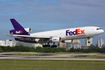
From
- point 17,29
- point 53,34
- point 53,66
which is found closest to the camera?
point 53,66

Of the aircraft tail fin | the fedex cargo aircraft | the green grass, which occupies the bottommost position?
the green grass

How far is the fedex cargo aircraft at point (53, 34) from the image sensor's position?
50531 mm

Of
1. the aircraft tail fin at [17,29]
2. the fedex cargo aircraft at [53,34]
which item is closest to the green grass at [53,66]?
the fedex cargo aircraft at [53,34]

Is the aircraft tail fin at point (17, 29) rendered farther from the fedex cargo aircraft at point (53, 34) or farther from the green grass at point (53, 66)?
the green grass at point (53, 66)

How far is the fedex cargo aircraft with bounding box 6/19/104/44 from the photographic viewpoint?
5053 centimetres

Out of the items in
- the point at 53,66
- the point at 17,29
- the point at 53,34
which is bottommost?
the point at 53,66

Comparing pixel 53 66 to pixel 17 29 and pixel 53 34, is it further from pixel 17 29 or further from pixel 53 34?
pixel 17 29

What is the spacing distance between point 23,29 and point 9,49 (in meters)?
57.3

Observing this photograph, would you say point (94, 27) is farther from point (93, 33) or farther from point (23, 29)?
point (23, 29)

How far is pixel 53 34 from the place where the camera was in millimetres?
55531

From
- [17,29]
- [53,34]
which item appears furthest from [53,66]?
[17,29]

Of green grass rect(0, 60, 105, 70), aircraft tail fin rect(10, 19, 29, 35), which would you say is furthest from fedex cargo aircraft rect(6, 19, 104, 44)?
green grass rect(0, 60, 105, 70)

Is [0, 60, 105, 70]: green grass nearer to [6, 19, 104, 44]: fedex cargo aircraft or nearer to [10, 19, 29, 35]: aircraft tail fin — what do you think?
[6, 19, 104, 44]: fedex cargo aircraft

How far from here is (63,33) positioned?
174ft
